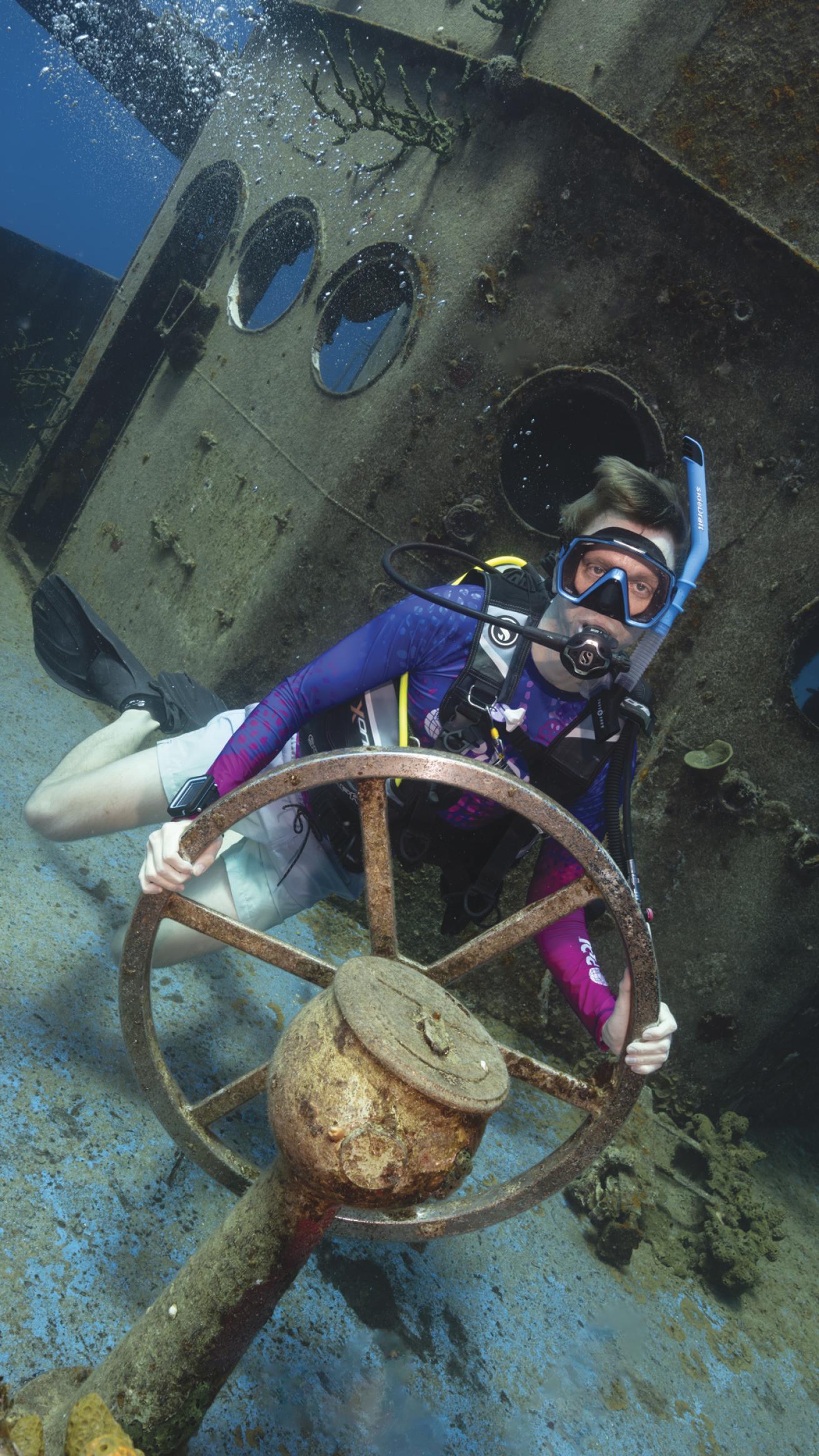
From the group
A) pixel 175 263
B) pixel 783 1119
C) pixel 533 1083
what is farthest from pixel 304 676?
pixel 175 263

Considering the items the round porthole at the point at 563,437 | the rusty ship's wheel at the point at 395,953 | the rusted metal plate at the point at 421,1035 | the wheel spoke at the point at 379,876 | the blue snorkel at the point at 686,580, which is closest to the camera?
the rusted metal plate at the point at 421,1035

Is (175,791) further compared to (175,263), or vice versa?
(175,263)

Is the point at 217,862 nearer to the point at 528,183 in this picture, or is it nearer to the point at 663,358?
the point at 663,358

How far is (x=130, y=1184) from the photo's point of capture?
184cm

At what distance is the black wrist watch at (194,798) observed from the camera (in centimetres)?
190

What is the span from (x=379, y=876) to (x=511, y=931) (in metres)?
0.29

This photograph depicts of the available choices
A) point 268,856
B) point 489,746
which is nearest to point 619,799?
point 489,746

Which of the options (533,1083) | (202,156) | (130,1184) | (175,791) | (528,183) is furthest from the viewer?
(202,156)

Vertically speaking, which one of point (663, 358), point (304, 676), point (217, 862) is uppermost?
point (663, 358)

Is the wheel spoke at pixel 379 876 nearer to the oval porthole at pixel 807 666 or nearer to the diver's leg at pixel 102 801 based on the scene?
the diver's leg at pixel 102 801

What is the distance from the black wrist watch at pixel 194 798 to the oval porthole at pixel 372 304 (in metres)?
2.59

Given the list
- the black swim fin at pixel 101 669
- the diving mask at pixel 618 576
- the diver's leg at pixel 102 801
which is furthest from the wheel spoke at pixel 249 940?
the black swim fin at pixel 101 669

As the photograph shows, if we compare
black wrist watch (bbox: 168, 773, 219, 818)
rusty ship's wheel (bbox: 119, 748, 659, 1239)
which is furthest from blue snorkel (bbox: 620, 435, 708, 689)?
black wrist watch (bbox: 168, 773, 219, 818)

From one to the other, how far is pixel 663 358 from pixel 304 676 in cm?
222
